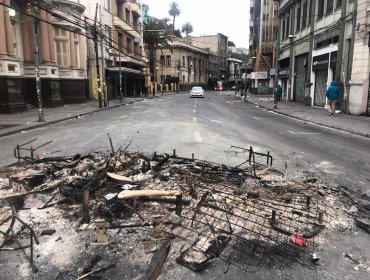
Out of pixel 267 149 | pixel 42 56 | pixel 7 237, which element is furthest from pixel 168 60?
pixel 7 237

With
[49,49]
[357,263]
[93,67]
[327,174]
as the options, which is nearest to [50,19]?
[49,49]

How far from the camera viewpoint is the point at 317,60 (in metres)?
28.2

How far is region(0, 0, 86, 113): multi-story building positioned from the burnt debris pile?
1547 cm

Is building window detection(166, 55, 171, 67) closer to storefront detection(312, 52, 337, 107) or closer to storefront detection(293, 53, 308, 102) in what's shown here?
storefront detection(293, 53, 308, 102)

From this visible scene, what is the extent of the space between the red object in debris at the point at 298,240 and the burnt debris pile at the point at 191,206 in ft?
0.04

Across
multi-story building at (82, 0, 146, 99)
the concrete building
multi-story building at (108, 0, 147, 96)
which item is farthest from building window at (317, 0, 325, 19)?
the concrete building

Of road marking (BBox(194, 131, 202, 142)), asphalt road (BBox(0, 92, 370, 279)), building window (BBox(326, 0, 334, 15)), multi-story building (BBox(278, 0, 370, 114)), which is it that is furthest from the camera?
building window (BBox(326, 0, 334, 15))

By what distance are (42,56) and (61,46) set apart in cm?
371

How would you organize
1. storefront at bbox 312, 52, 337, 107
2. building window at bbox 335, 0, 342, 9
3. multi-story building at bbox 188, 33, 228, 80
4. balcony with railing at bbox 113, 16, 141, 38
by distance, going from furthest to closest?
multi-story building at bbox 188, 33, 228, 80 → balcony with railing at bbox 113, 16, 141, 38 → storefront at bbox 312, 52, 337, 107 → building window at bbox 335, 0, 342, 9

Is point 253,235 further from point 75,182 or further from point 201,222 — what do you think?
point 75,182

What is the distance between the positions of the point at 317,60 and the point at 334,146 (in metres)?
19.2

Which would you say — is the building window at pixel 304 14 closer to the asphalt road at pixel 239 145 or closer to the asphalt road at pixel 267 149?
the asphalt road at pixel 267 149

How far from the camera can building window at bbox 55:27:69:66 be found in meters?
30.6

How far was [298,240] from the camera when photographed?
4.38 meters
